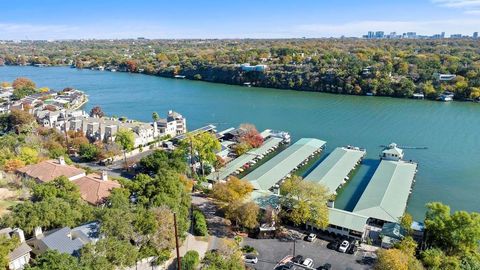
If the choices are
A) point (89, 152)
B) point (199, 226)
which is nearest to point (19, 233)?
point (199, 226)

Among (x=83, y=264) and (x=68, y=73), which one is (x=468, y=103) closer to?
(x=83, y=264)

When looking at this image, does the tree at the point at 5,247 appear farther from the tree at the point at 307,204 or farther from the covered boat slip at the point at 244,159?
the covered boat slip at the point at 244,159

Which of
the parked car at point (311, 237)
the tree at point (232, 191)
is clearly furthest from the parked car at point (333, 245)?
the tree at point (232, 191)

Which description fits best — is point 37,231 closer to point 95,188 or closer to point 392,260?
point 95,188

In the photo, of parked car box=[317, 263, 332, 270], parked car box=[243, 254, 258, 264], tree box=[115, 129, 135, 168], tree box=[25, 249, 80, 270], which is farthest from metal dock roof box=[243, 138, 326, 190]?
tree box=[25, 249, 80, 270]

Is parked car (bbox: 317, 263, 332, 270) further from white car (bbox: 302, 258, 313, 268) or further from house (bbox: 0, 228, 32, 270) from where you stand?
house (bbox: 0, 228, 32, 270)

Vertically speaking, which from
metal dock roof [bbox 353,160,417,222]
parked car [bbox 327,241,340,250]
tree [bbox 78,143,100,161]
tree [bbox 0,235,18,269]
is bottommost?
parked car [bbox 327,241,340,250]
